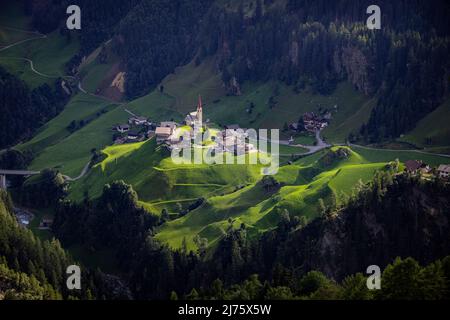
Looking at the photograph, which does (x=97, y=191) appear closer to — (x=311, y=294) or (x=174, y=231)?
(x=174, y=231)

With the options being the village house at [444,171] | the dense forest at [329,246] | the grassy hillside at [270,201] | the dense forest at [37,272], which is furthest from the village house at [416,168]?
the dense forest at [37,272]

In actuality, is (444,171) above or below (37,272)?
above

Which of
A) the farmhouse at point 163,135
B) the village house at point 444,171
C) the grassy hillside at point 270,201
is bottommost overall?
the grassy hillside at point 270,201

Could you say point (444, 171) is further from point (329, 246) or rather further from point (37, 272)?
point (37, 272)

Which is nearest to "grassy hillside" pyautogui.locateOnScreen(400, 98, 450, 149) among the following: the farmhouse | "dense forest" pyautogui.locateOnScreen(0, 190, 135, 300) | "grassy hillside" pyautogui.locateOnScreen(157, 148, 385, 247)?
"grassy hillside" pyautogui.locateOnScreen(157, 148, 385, 247)

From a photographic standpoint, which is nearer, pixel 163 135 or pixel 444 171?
pixel 444 171

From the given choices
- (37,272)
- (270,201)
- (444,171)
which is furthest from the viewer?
(270,201)

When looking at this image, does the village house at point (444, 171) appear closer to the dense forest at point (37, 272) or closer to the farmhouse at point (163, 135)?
the dense forest at point (37, 272)

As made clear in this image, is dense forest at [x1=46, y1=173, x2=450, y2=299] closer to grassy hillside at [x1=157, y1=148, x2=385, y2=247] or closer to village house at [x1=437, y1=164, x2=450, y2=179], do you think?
grassy hillside at [x1=157, y1=148, x2=385, y2=247]

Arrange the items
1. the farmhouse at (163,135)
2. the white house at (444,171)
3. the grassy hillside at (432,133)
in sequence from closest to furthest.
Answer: the white house at (444,171) < the grassy hillside at (432,133) < the farmhouse at (163,135)

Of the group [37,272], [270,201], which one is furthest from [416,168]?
[37,272]

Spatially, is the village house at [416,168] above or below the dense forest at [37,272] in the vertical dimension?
above

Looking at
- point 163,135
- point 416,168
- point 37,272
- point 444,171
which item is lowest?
point 37,272
